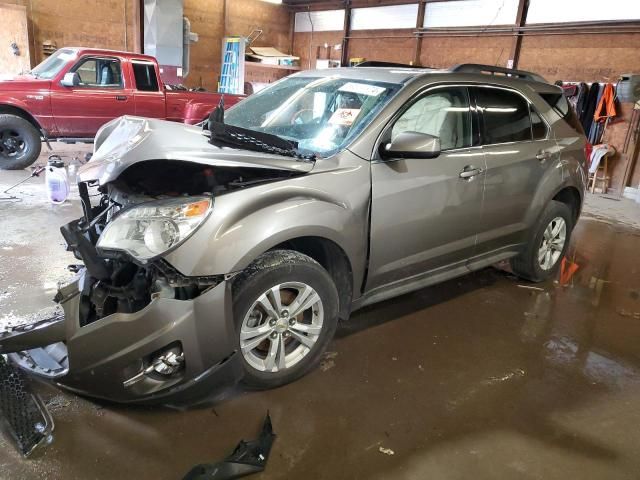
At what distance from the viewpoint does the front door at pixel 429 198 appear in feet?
9.16

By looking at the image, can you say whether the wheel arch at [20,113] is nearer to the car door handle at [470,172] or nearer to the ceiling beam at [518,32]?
the car door handle at [470,172]

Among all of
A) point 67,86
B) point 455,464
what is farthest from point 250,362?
point 67,86

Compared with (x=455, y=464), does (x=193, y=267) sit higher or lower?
higher

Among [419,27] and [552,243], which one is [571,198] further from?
[419,27]

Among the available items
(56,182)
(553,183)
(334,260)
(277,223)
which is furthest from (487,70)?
(56,182)

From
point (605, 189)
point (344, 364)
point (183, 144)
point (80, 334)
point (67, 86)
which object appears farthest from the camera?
point (605, 189)

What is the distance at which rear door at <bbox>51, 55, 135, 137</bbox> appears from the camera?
7574 mm

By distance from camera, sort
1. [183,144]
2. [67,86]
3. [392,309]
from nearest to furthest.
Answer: [183,144], [392,309], [67,86]

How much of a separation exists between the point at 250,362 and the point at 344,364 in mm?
661

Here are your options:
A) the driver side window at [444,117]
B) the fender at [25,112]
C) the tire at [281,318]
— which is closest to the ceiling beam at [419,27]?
the fender at [25,112]

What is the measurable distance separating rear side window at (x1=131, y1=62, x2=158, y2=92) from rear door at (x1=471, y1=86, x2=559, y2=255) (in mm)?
6340

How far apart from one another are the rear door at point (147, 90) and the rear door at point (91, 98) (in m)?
0.14

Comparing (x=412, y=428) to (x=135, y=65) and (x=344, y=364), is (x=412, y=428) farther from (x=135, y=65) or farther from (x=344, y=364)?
(x=135, y=65)

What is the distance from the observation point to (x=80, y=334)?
2072mm
